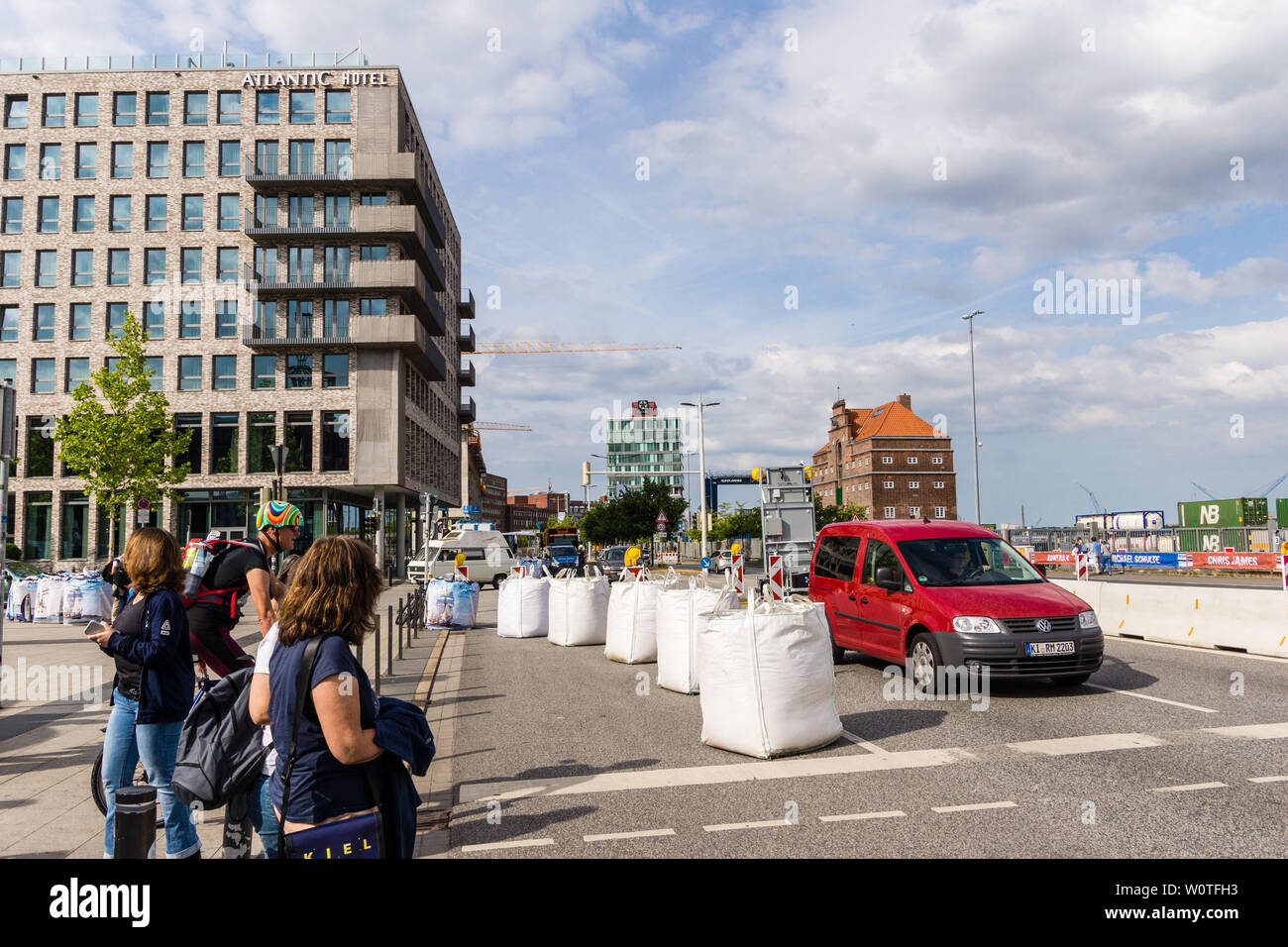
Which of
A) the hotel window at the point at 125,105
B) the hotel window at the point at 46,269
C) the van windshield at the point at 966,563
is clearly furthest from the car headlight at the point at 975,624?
the hotel window at the point at 125,105

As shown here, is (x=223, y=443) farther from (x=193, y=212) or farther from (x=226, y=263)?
(x=193, y=212)

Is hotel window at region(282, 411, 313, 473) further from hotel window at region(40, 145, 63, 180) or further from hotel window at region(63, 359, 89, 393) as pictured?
hotel window at region(40, 145, 63, 180)

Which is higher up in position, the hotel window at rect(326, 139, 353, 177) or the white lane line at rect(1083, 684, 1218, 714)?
the hotel window at rect(326, 139, 353, 177)

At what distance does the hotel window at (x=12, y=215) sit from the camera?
48.2 metres

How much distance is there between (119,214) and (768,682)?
51.4m

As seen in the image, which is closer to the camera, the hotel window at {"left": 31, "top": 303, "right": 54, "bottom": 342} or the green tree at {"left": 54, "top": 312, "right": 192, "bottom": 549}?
the green tree at {"left": 54, "top": 312, "right": 192, "bottom": 549}

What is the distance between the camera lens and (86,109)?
48469 mm

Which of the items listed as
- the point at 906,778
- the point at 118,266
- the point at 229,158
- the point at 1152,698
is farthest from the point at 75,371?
the point at 906,778

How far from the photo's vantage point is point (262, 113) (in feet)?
159

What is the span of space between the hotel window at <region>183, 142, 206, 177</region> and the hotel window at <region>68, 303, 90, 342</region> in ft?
27.9

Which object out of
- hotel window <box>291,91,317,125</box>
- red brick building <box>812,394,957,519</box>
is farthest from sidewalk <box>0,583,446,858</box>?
red brick building <box>812,394,957,519</box>

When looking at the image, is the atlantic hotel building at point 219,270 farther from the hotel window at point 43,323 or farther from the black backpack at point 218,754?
the black backpack at point 218,754

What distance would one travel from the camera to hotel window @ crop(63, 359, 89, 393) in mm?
47750
